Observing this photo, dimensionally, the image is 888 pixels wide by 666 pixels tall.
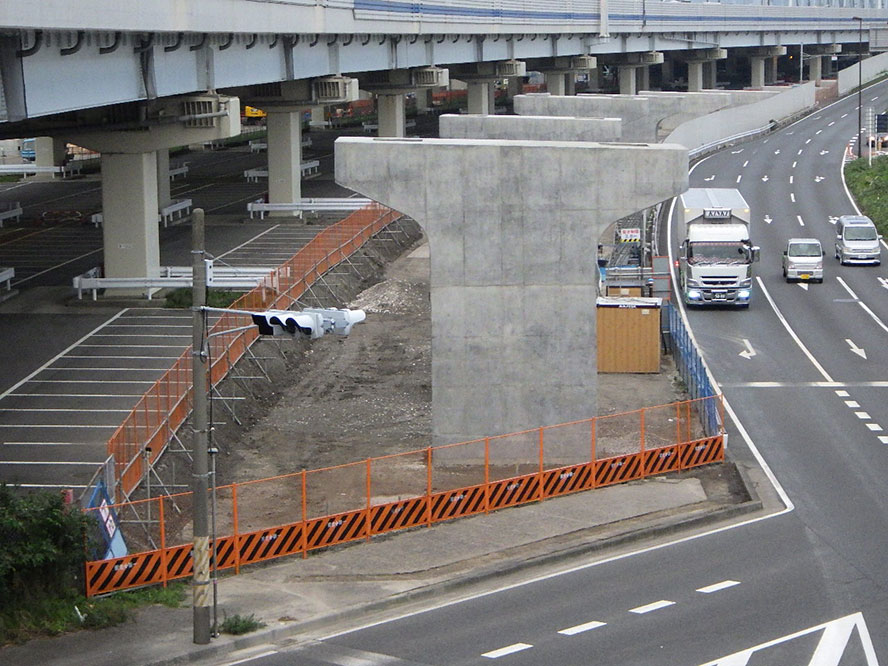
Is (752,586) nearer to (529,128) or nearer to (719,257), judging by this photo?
(529,128)

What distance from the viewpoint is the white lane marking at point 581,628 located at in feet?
74.2

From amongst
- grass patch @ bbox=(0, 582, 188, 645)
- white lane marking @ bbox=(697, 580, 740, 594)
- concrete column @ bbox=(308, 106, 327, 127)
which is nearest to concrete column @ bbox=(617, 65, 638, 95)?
concrete column @ bbox=(308, 106, 327, 127)

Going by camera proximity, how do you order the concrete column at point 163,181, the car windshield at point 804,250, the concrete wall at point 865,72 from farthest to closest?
1. the concrete wall at point 865,72
2. the concrete column at point 163,181
3. the car windshield at point 804,250

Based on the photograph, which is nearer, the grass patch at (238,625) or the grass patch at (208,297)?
the grass patch at (238,625)

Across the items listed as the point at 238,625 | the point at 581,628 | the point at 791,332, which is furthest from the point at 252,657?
the point at 791,332

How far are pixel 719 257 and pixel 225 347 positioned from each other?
65.1ft

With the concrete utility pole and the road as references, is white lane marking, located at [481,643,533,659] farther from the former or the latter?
the concrete utility pole

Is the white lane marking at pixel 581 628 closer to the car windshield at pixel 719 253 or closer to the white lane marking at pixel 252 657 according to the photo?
the white lane marking at pixel 252 657

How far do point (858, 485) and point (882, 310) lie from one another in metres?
22.9

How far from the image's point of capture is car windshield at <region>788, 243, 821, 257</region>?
58.2m

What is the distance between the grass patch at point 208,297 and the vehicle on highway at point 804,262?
2168 centimetres

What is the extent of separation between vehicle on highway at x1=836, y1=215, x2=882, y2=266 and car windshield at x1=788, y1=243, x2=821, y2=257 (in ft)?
13.2

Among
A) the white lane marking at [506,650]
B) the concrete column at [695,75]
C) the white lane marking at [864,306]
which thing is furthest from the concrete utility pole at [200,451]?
the concrete column at [695,75]

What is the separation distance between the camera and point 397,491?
31.0m
